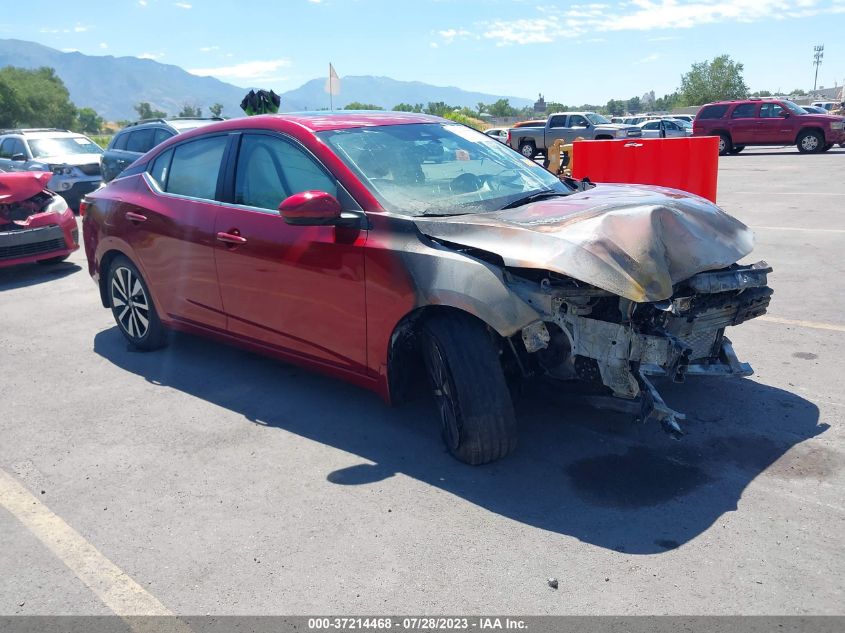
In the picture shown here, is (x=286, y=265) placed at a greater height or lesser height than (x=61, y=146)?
lesser

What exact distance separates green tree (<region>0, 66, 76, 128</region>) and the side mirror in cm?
8020

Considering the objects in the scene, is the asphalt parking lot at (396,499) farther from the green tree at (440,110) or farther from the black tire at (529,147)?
the green tree at (440,110)

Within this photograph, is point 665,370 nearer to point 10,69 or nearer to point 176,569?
point 176,569

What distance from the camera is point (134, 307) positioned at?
19.1 ft

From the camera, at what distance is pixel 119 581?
118 inches

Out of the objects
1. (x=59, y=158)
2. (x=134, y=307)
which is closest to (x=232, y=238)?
(x=134, y=307)

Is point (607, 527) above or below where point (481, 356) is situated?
below

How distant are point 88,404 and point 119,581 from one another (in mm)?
2205

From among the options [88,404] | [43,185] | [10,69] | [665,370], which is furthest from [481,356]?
[10,69]

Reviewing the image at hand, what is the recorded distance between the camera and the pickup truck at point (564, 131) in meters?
28.1

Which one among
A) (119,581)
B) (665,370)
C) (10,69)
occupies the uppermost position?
(10,69)

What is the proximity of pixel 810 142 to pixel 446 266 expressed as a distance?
85.0 ft

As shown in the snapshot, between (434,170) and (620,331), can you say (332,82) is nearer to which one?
(434,170)

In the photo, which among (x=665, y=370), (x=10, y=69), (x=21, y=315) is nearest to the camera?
(x=665, y=370)
